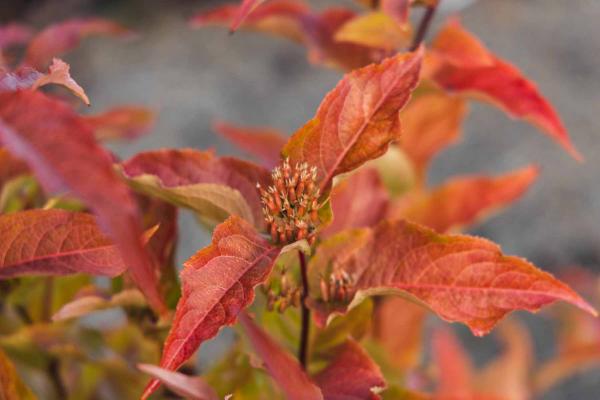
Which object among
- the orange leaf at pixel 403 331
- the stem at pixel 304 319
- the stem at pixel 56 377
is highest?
the stem at pixel 304 319

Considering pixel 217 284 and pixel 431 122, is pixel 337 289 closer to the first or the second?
pixel 217 284

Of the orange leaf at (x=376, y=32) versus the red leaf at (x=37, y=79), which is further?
the orange leaf at (x=376, y=32)

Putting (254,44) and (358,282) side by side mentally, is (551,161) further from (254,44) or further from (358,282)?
(358,282)

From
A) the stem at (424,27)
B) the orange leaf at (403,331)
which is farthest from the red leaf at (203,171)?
the orange leaf at (403,331)

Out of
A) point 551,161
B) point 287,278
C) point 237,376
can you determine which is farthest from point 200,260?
point 551,161

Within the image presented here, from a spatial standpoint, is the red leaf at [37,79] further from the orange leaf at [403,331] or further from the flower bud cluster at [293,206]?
the orange leaf at [403,331]

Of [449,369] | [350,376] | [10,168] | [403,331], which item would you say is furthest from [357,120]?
[449,369]

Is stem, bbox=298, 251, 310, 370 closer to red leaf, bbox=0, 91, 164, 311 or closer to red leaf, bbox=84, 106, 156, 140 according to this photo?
red leaf, bbox=0, 91, 164, 311
